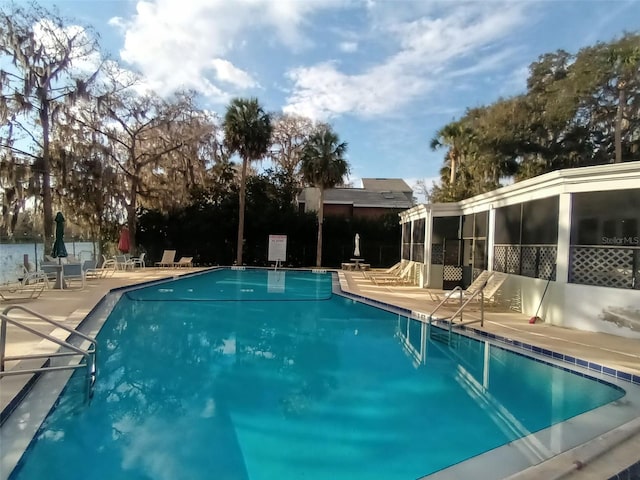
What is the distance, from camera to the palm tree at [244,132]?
20.3 metres

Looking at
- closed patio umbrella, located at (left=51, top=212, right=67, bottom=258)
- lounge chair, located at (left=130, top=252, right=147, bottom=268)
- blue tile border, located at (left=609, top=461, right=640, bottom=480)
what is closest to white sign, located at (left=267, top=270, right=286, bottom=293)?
lounge chair, located at (left=130, top=252, right=147, bottom=268)

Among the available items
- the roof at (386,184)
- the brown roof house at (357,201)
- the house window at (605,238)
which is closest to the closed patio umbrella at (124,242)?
the brown roof house at (357,201)

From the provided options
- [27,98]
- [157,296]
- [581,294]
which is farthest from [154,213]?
[581,294]

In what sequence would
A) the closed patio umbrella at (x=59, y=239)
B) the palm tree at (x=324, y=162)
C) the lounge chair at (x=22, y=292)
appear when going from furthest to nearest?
1. the palm tree at (x=324, y=162)
2. the closed patio umbrella at (x=59, y=239)
3. the lounge chair at (x=22, y=292)

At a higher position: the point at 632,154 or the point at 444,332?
the point at 632,154

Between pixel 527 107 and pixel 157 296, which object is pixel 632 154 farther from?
pixel 157 296

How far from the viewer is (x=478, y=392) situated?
475cm

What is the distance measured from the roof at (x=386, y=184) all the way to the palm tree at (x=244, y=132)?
1720 cm

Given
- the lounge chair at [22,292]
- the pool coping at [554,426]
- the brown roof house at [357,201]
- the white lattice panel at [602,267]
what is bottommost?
the pool coping at [554,426]

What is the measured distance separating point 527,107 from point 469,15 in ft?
45.0

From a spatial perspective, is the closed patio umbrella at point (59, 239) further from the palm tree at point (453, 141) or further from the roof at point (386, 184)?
the roof at point (386, 184)

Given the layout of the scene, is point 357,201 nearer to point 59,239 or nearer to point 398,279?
point 398,279

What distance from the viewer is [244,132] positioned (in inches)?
800

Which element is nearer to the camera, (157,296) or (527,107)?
(157,296)
